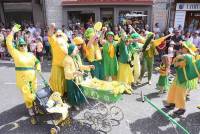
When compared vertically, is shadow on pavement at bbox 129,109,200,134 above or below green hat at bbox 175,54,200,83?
below

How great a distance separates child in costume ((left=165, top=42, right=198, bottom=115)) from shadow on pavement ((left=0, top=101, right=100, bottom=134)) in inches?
75.4

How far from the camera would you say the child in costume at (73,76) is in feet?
Answer: 16.6

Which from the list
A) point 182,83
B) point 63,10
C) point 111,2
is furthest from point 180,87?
point 63,10

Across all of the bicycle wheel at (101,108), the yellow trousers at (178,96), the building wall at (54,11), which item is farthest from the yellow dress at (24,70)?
the building wall at (54,11)

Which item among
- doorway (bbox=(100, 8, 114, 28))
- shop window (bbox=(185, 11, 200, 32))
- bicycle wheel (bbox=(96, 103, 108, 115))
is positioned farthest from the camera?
doorway (bbox=(100, 8, 114, 28))

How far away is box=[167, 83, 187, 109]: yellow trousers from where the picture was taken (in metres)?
5.17

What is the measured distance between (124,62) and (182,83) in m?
1.80

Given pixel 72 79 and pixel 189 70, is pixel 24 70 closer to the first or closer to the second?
pixel 72 79

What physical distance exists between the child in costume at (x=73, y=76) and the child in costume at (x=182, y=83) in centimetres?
199

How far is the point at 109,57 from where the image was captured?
21.8 ft

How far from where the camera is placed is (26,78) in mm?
5141

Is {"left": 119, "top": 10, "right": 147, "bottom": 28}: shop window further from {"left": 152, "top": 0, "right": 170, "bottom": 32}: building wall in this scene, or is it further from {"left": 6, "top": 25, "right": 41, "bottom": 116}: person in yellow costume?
{"left": 6, "top": 25, "right": 41, "bottom": 116}: person in yellow costume

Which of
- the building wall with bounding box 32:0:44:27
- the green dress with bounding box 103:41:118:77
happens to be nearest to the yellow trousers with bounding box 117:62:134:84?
the green dress with bounding box 103:41:118:77

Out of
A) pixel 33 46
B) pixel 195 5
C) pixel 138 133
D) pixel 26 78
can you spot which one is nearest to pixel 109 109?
pixel 138 133
